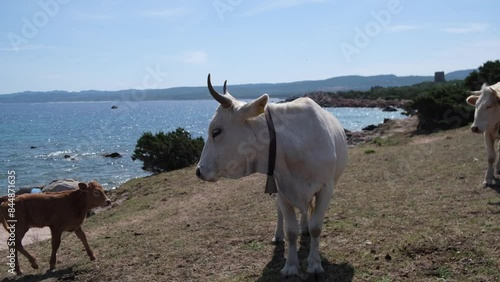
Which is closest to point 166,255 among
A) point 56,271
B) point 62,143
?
point 56,271

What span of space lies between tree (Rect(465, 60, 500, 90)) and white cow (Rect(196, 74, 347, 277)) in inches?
1003

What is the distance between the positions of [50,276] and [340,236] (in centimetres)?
402

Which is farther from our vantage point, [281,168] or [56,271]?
[56,271]

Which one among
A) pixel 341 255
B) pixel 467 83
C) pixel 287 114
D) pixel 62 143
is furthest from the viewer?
pixel 62 143

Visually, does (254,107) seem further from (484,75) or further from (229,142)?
(484,75)

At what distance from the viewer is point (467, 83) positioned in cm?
3014

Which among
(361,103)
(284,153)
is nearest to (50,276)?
(284,153)

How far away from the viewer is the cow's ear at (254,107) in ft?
16.4

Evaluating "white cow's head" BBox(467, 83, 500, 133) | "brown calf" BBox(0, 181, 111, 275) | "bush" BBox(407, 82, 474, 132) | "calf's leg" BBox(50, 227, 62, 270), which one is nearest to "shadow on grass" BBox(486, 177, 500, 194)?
"white cow's head" BBox(467, 83, 500, 133)

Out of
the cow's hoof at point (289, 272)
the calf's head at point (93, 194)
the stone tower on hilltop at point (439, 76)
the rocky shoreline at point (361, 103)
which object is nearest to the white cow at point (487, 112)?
the cow's hoof at point (289, 272)

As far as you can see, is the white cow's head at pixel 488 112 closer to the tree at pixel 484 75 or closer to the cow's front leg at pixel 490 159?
the cow's front leg at pixel 490 159

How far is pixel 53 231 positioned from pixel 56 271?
60cm

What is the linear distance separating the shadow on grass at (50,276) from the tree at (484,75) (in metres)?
26.1

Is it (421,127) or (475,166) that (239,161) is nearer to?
(475,166)
